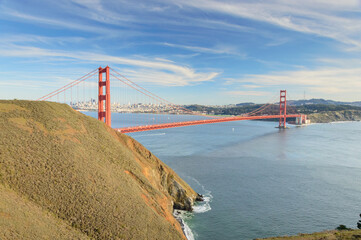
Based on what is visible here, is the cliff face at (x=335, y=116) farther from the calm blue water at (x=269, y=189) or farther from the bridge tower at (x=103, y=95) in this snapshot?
the bridge tower at (x=103, y=95)

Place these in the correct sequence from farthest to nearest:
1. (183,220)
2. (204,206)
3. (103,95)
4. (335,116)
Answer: (335,116) < (103,95) < (204,206) < (183,220)

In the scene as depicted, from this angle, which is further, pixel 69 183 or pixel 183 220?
pixel 183 220

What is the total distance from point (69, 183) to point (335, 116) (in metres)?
181

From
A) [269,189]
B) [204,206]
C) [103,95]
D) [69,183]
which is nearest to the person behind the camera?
[69,183]

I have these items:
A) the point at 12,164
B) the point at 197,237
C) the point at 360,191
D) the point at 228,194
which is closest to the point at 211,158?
the point at 228,194

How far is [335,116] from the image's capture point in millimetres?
161000

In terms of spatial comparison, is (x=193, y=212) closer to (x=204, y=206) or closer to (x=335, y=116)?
(x=204, y=206)

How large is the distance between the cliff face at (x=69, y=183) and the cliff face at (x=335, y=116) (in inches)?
6008

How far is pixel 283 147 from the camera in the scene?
6506cm

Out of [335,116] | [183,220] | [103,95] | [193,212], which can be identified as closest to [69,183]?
[183,220]

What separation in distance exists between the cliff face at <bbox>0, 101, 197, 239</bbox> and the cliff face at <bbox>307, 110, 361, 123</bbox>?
501 feet

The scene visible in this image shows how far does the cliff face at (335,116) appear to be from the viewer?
15275cm

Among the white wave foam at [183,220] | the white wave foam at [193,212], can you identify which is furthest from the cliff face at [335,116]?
the white wave foam at [183,220]

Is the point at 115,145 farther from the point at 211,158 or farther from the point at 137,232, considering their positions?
the point at 211,158
